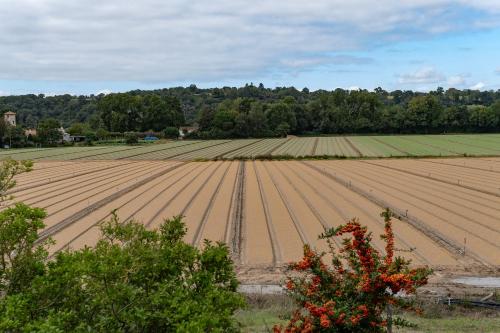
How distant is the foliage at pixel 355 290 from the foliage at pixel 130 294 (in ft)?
3.25

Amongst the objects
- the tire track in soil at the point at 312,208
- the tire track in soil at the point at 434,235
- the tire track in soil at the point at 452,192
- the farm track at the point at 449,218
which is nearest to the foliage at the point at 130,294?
the tire track in soil at the point at 312,208

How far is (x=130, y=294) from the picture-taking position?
586cm

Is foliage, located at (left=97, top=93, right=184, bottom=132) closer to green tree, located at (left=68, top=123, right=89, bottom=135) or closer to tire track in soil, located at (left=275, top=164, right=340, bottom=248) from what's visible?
green tree, located at (left=68, top=123, right=89, bottom=135)

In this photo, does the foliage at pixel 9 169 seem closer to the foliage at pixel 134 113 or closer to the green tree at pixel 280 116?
the green tree at pixel 280 116

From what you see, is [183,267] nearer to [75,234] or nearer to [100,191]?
[75,234]

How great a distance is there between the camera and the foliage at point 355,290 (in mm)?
6324

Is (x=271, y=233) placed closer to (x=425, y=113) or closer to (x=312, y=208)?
(x=312, y=208)

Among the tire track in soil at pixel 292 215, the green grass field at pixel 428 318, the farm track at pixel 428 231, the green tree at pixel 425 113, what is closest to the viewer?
the green grass field at pixel 428 318

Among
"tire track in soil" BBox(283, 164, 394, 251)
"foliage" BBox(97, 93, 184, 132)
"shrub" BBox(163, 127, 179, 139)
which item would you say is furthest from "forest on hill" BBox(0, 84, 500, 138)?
"tire track in soil" BBox(283, 164, 394, 251)

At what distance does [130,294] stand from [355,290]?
290 cm

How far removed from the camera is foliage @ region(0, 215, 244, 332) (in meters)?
5.54

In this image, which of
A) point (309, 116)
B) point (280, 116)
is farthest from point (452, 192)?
point (309, 116)

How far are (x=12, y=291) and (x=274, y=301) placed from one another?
27.3 feet

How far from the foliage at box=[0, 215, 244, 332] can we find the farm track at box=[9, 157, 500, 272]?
4.49 m
